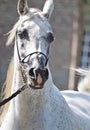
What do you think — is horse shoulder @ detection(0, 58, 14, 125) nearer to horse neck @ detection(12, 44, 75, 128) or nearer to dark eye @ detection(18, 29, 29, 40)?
horse neck @ detection(12, 44, 75, 128)

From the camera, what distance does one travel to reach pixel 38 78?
501 centimetres

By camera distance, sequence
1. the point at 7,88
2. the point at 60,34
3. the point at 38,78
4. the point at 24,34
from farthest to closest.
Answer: the point at 60,34 → the point at 7,88 → the point at 24,34 → the point at 38,78

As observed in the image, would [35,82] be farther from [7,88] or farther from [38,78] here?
[7,88]

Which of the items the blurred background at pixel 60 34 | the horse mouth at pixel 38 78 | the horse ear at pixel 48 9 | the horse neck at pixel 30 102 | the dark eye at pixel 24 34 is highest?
the horse ear at pixel 48 9

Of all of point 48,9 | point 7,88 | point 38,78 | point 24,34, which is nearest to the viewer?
point 38,78

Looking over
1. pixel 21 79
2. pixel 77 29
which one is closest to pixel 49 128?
pixel 21 79

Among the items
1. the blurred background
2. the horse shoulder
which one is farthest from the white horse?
the blurred background

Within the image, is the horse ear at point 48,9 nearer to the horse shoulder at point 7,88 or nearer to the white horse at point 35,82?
the white horse at point 35,82

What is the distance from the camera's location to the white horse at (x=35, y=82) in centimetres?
509

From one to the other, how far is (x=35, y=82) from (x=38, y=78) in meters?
0.04

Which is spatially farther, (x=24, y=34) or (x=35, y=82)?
(x=24, y=34)

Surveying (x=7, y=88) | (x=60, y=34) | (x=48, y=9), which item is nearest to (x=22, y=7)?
(x=48, y=9)

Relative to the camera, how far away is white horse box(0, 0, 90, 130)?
5.09 meters

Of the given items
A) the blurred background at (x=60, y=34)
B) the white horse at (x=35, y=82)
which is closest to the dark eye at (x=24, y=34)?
the white horse at (x=35, y=82)
